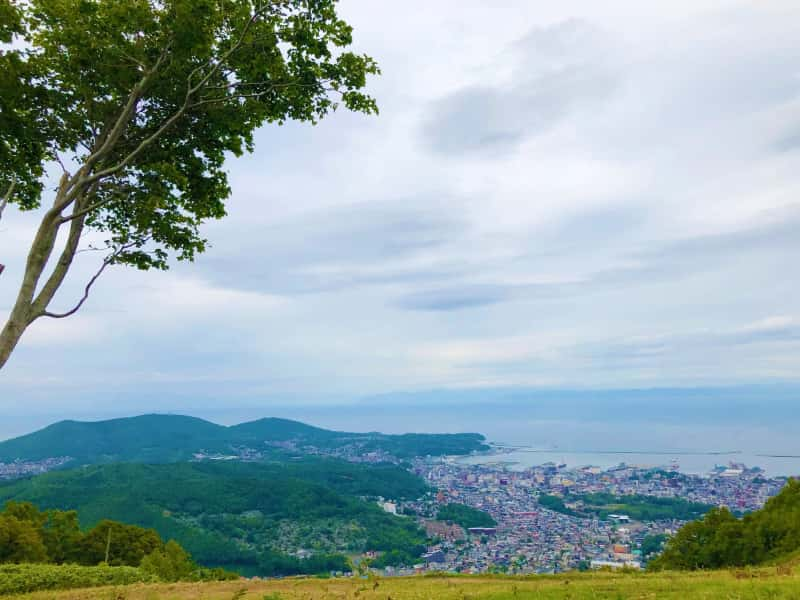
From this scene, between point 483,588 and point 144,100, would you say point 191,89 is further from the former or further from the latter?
point 483,588

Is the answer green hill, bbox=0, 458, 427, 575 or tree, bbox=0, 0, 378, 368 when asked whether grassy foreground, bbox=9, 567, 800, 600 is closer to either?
tree, bbox=0, 0, 378, 368

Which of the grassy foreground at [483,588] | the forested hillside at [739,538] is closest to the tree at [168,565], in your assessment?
the grassy foreground at [483,588]

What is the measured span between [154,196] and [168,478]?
15175 centimetres

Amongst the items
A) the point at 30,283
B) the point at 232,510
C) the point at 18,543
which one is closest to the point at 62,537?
the point at 18,543

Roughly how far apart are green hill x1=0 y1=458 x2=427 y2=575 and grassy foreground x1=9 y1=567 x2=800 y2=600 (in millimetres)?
A: 73120

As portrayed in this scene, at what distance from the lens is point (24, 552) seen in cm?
2872

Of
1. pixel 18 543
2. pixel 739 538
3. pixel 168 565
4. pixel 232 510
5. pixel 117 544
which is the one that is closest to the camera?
pixel 739 538

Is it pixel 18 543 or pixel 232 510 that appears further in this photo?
pixel 232 510

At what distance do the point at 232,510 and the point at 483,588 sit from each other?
122106 millimetres

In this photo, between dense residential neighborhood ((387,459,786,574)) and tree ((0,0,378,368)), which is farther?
dense residential neighborhood ((387,459,786,574))

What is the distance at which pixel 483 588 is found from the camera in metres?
12.1

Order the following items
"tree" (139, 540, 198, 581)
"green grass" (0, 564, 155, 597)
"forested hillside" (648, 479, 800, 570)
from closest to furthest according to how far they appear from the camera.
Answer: "green grass" (0, 564, 155, 597)
"tree" (139, 540, 198, 581)
"forested hillside" (648, 479, 800, 570)

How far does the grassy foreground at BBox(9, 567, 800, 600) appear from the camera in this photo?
382 inches

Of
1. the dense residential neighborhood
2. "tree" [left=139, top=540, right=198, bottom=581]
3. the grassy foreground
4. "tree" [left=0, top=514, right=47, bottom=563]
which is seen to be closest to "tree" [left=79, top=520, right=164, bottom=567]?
"tree" [left=139, top=540, right=198, bottom=581]
